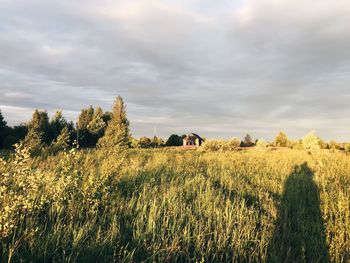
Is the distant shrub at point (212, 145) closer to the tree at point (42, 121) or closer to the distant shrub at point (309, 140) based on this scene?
the distant shrub at point (309, 140)

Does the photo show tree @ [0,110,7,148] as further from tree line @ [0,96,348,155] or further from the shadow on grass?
the shadow on grass

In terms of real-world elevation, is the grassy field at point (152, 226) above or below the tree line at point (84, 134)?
below

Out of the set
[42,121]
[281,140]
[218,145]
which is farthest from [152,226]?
[281,140]

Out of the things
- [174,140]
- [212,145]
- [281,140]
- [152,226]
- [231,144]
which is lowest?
[152,226]

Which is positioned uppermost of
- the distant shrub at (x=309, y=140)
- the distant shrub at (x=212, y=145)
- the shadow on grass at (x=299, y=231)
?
the distant shrub at (x=309, y=140)

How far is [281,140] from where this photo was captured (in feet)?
146

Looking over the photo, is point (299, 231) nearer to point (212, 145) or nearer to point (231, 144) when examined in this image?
point (212, 145)

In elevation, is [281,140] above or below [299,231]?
above

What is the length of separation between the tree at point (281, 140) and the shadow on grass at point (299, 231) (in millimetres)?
38032

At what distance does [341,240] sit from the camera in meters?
4.47

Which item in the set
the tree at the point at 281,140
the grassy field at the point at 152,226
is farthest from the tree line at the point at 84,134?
the grassy field at the point at 152,226

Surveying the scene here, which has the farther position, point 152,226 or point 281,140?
point 281,140

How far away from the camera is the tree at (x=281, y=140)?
43.4 m

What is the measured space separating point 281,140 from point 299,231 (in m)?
42.1
